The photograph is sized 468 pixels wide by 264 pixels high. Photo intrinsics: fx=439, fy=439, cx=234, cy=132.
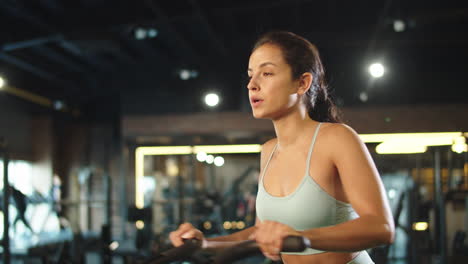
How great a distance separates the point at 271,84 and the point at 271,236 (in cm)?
55

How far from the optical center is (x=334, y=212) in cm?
119

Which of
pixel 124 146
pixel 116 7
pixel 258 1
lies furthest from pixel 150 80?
pixel 258 1

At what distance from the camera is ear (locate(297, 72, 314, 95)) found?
131 cm

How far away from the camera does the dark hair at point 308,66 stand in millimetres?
1294

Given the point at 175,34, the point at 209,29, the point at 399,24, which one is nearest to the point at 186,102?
the point at 175,34

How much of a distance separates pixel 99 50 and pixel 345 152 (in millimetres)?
7993

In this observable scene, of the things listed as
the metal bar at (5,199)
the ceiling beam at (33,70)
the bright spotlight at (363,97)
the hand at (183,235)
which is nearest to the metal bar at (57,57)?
the ceiling beam at (33,70)

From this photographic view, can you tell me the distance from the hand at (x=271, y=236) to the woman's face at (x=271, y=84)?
0.50 metres

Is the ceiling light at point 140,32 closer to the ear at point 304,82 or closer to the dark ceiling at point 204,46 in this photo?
the dark ceiling at point 204,46

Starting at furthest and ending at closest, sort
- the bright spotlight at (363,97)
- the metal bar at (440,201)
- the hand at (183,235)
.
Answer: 1. the bright spotlight at (363,97)
2. the metal bar at (440,201)
3. the hand at (183,235)

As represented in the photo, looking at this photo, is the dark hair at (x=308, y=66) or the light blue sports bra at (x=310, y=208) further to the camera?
the dark hair at (x=308, y=66)

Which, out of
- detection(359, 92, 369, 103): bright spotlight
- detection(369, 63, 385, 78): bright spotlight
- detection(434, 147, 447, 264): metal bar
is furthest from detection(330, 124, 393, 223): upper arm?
detection(359, 92, 369, 103): bright spotlight

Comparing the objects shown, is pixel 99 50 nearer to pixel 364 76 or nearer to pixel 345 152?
pixel 364 76

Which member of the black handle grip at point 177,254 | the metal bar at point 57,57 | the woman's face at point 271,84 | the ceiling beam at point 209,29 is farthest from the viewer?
the metal bar at point 57,57
